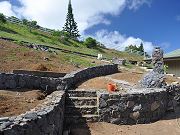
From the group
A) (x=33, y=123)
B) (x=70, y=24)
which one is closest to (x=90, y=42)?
(x=70, y=24)

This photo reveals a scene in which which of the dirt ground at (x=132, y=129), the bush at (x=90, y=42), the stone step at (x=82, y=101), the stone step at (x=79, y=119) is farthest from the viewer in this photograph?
the bush at (x=90, y=42)

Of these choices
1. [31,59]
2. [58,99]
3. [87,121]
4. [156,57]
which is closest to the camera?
[58,99]

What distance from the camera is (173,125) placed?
17547 mm

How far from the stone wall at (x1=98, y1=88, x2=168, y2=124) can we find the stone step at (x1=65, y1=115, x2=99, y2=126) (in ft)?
1.13

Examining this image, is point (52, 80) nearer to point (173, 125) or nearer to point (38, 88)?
point (38, 88)

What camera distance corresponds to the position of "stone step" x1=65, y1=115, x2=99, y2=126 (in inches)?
657

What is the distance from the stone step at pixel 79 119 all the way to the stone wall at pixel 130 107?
344mm

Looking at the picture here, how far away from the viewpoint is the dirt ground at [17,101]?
A: 12.6m

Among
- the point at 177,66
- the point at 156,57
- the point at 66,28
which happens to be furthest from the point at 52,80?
the point at 66,28

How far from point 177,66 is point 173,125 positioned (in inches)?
726

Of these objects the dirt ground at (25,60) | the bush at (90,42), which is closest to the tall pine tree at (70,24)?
the bush at (90,42)

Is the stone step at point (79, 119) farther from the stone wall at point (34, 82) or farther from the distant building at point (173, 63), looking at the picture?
the distant building at point (173, 63)

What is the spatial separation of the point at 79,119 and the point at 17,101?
3.56m

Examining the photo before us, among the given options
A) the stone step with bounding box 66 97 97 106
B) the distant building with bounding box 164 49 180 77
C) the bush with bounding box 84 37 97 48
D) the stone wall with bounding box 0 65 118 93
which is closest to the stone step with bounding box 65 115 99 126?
the stone step with bounding box 66 97 97 106
